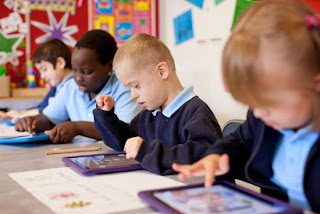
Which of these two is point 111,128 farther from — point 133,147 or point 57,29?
point 57,29

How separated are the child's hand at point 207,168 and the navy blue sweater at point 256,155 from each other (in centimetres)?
9

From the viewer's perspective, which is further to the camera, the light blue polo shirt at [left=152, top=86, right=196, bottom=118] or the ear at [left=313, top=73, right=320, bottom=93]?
the light blue polo shirt at [left=152, top=86, right=196, bottom=118]

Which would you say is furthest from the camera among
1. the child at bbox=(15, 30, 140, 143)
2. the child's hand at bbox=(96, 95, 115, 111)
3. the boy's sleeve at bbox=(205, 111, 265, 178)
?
the child at bbox=(15, 30, 140, 143)

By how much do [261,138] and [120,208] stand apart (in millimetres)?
286

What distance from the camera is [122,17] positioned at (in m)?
3.22

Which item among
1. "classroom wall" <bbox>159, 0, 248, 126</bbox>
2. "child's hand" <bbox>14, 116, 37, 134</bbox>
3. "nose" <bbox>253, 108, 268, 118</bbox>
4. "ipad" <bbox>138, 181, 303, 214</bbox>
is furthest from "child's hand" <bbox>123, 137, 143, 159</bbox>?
"classroom wall" <bbox>159, 0, 248, 126</bbox>

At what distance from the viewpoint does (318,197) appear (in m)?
0.64

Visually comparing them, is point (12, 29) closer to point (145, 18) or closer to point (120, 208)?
point (145, 18)

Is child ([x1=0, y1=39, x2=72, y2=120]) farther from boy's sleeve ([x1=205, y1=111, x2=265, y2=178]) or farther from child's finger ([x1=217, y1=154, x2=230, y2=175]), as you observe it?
child's finger ([x1=217, y1=154, x2=230, y2=175])

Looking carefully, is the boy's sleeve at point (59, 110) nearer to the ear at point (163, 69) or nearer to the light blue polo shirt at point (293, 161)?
the ear at point (163, 69)

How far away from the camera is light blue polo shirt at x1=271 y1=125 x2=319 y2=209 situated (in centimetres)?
66

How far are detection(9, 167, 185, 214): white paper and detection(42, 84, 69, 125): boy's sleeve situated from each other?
0.90m

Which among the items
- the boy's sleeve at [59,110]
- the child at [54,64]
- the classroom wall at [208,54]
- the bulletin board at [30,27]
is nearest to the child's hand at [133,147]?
the boy's sleeve at [59,110]

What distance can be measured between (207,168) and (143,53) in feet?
1.82
